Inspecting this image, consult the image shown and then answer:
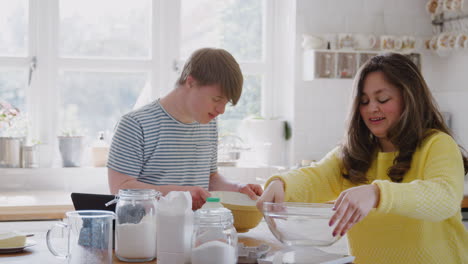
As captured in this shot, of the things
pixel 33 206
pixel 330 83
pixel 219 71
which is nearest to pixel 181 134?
pixel 219 71

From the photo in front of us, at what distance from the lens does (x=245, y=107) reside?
414cm

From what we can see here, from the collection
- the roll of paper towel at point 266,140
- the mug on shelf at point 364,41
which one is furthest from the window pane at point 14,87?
the mug on shelf at point 364,41

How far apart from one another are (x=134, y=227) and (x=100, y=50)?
264 centimetres

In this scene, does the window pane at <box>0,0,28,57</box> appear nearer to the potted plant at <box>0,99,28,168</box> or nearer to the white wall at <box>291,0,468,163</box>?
the potted plant at <box>0,99,28,168</box>

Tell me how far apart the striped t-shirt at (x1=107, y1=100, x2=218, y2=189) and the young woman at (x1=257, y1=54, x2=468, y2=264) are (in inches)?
19.3

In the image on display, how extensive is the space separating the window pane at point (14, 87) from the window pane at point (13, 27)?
0.39 ft

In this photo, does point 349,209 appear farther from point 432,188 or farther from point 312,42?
point 312,42

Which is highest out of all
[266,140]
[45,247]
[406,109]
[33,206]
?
[406,109]

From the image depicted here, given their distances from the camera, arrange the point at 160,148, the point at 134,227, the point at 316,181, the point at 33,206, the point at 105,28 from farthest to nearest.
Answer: the point at 105,28 → the point at 33,206 → the point at 160,148 → the point at 316,181 → the point at 134,227

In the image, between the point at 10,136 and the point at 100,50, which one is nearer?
the point at 10,136

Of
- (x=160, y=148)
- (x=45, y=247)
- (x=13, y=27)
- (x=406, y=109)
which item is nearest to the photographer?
(x=45, y=247)

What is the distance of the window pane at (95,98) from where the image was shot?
12.7 feet

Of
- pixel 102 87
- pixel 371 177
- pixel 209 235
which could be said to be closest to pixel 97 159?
pixel 102 87

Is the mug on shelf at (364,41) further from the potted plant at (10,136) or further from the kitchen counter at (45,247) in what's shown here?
the kitchen counter at (45,247)
